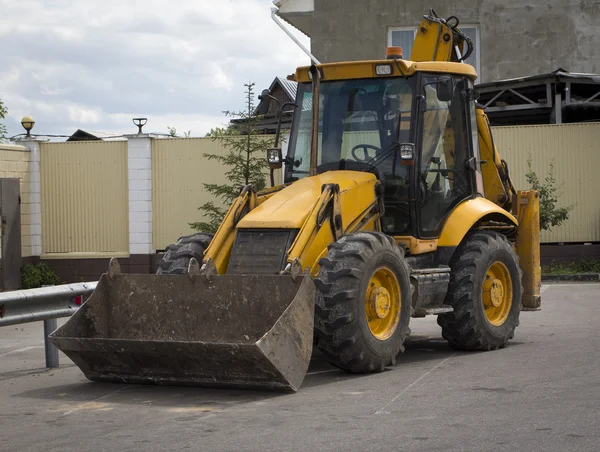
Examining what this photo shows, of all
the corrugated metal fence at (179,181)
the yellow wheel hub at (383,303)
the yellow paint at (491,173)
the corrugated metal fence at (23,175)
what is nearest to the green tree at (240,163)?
the corrugated metal fence at (179,181)

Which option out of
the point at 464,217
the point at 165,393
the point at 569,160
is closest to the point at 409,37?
the point at 569,160

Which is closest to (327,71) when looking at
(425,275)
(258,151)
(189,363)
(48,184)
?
(425,275)

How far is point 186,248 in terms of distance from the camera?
11328 millimetres

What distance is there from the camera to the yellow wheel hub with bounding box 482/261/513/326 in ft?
40.0

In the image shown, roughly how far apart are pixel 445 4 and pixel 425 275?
18128 millimetres

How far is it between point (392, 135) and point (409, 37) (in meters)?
17.5

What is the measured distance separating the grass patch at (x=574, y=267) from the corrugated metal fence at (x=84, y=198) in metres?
8.79

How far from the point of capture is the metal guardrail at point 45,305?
1129 cm

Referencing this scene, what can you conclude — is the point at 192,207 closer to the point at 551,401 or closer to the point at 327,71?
the point at 327,71

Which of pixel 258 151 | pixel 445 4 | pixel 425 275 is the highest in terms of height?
pixel 445 4

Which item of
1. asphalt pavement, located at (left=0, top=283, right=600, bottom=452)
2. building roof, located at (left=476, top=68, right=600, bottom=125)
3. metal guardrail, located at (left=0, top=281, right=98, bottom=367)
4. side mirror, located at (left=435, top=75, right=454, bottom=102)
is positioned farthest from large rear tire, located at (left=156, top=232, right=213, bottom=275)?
building roof, located at (left=476, top=68, right=600, bottom=125)

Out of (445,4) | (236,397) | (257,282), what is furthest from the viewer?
(445,4)

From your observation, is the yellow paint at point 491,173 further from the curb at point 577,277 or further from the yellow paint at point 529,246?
the curb at point 577,277

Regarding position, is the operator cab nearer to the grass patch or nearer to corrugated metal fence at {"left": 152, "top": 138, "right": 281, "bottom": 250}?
the grass patch
